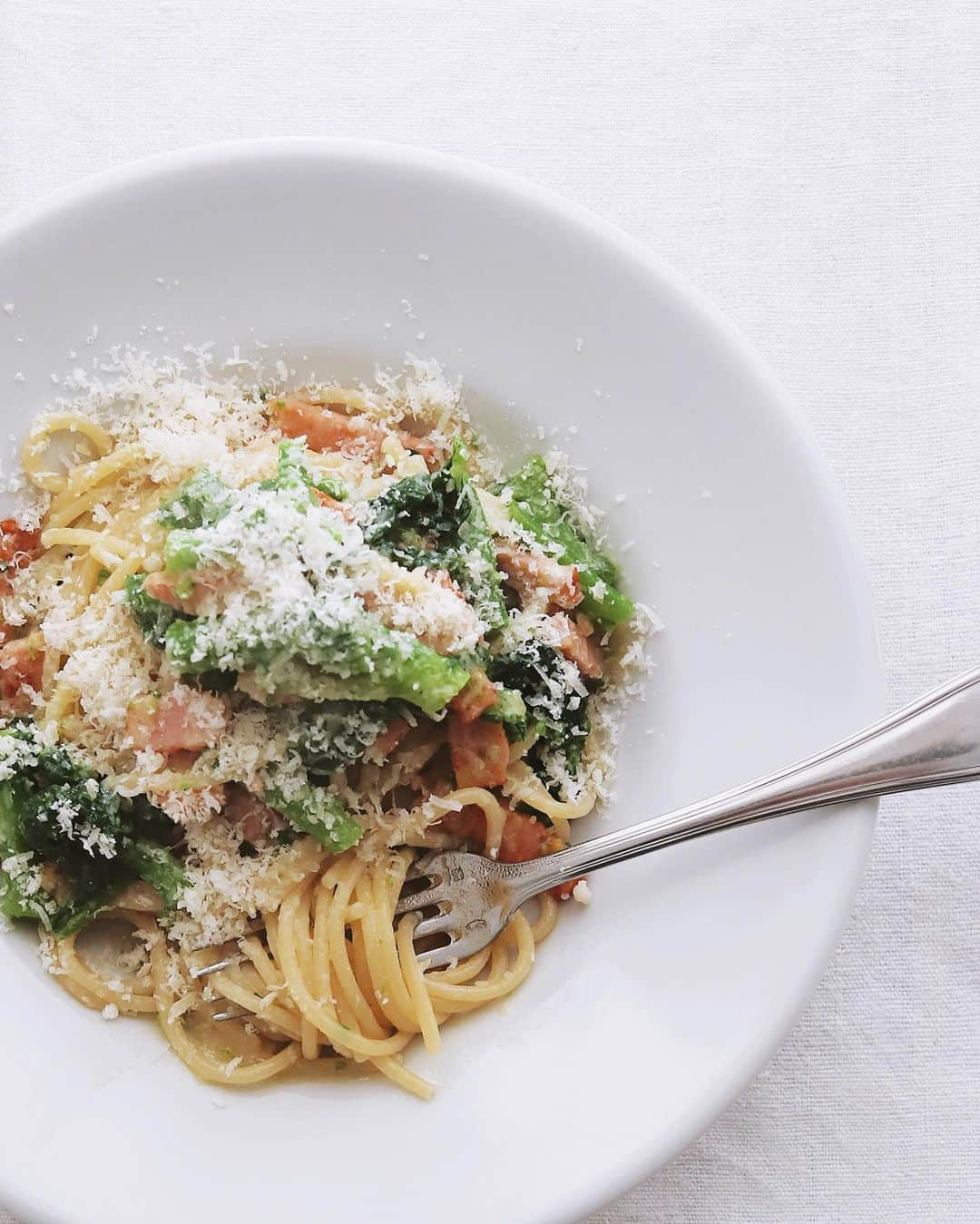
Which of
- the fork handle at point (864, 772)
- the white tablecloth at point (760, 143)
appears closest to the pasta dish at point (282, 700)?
the fork handle at point (864, 772)

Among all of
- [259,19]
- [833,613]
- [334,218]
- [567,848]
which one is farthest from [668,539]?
[259,19]

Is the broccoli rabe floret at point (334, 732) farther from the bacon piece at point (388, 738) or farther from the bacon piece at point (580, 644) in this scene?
the bacon piece at point (580, 644)

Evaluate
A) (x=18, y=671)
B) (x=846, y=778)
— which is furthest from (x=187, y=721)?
(x=846, y=778)

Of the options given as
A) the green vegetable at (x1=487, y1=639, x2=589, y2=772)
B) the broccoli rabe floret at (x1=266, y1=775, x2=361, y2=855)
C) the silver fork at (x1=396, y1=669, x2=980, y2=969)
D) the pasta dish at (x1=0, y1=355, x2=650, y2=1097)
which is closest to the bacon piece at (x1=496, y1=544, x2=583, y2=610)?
the pasta dish at (x1=0, y1=355, x2=650, y2=1097)

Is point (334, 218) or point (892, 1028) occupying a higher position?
point (334, 218)

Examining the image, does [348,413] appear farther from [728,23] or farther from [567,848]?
[728,23]

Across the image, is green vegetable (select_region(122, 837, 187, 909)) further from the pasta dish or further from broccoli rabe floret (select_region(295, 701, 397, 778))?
broccoli rabe floret (select_region(295, 701, 397, 778))

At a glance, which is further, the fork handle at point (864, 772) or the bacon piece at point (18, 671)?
the bacon piece at point (18, 671)
